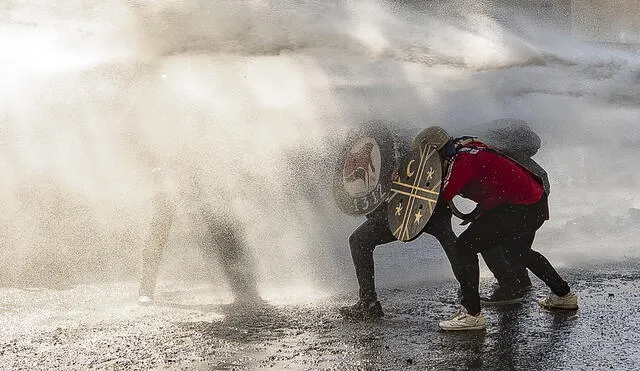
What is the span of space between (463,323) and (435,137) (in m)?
1.15

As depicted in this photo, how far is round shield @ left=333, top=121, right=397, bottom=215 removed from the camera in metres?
5.59

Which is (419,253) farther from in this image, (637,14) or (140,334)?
(637,14)

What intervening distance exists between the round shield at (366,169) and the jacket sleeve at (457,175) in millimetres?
545

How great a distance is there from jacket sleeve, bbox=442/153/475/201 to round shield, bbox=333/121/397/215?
Result: 0.55m

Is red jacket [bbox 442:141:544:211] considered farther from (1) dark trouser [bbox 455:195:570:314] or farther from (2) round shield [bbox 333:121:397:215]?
(2) round shield [bbox 333:121:397:215]

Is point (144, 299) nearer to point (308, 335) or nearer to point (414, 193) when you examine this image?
point (308, 335)

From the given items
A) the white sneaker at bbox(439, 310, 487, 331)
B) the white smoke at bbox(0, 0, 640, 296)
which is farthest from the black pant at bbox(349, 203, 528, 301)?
the white smoke at bbox(0, 0, 640, 296)

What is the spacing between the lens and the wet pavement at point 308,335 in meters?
4.48

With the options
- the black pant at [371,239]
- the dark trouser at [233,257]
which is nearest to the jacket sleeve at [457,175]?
the black pant at [371,239]

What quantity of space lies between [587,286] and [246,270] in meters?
2.73

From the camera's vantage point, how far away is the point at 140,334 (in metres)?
5.12

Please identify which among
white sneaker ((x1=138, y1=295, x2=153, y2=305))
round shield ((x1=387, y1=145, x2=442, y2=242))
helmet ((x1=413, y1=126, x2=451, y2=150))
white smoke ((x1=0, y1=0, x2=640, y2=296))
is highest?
white smoke ((x1=0, y1=0, x2=640, y2=296))

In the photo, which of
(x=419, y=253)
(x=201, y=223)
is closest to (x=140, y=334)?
(x=201, y=223)

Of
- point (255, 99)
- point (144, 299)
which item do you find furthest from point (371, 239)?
point (255, 99)
